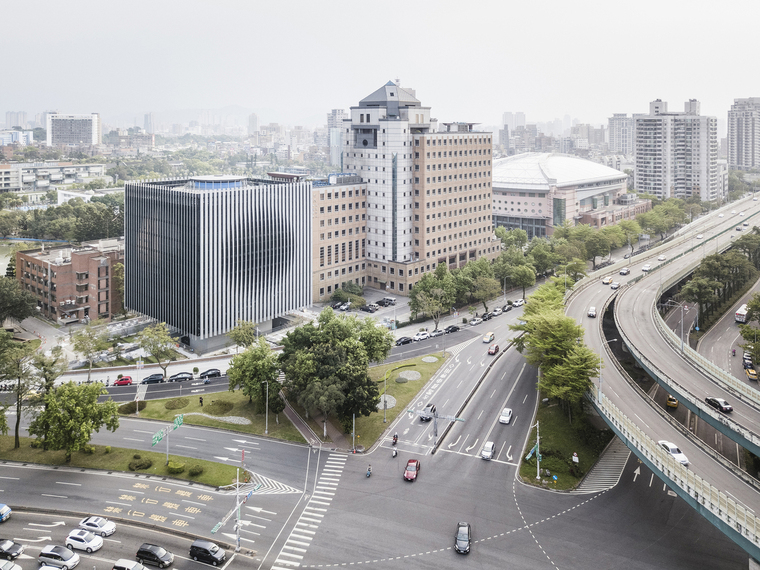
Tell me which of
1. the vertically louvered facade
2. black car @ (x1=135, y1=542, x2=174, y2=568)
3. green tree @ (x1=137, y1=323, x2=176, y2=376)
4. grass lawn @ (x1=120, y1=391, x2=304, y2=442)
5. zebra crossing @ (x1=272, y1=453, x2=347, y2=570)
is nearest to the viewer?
black car @ (x1=135, y1=542, x2=174, y2=568)

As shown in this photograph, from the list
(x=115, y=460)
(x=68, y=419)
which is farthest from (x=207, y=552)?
(x=68, y=419)

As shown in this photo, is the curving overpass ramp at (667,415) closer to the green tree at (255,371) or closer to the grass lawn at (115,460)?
the green tree at (255,371)

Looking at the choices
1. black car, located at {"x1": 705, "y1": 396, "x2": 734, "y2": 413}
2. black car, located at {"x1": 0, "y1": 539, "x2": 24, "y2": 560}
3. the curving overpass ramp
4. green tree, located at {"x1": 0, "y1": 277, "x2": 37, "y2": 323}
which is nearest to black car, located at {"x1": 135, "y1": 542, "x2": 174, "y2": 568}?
black car, located at {"x1": 0, "y1": 539, "x2": 24, "y2": 560}

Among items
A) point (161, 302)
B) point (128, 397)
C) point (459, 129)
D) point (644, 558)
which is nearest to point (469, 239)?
point (459, 129)

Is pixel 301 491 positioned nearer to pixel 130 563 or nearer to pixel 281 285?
pixel 130 563

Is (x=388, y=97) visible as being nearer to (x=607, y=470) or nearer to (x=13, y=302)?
(x=13, y=302)

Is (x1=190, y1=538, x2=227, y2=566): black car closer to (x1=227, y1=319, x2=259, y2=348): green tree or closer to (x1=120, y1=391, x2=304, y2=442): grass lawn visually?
(x1=120, y1=391, x2=304, y2=442): grass lawn

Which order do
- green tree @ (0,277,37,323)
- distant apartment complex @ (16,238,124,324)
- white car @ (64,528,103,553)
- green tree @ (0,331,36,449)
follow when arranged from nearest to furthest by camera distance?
1. white car @ (64,528,103,553)
2. green tree @ (0,331,36,449)
3. green tree @ (0,277,37,323)
4. distant apartment complex @ (16,238,124,324)
